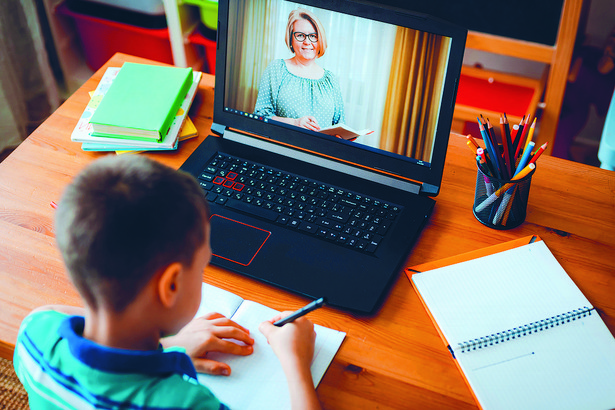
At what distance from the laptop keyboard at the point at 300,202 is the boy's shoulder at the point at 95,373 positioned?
0.33 metres

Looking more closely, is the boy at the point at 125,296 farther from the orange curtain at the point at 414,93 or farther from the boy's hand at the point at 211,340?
the orange curtain at the point at 414,93

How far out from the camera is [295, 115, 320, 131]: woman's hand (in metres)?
0.98

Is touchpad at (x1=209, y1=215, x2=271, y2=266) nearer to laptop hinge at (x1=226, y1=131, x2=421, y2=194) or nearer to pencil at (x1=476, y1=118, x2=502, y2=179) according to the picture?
laptop hinge at (x1=226, y1=131, x2=421, y2=194)

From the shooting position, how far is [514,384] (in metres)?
0.71

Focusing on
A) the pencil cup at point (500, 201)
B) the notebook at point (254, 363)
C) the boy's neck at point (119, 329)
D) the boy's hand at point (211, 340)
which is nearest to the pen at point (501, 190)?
the pencil cup at point (500, 201)

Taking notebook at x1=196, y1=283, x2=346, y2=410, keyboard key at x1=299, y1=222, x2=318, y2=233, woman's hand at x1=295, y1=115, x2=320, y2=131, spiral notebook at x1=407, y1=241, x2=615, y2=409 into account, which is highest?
woman's hand at x1=295, y1=115, x2=320, y2=131

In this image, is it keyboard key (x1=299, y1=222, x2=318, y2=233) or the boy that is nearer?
the boy

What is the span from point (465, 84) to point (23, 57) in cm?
154

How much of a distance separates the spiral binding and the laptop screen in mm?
276

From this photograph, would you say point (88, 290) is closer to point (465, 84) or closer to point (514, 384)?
point (514, 384)

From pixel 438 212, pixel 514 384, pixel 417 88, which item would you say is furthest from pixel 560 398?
pixel 417 88

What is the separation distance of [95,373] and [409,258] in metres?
0.50

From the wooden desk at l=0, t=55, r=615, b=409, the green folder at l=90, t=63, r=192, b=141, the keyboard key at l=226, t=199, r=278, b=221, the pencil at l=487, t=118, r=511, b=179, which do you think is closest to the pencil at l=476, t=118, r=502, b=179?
the pencil at l=487, t=118, r=511, b=179

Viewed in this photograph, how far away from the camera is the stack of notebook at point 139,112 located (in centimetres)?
103
